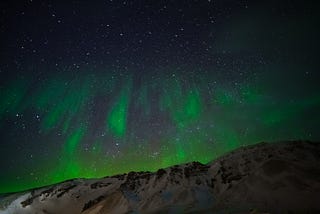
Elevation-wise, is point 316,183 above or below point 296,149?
below

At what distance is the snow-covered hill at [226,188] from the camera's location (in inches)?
2098

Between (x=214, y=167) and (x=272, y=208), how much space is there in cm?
4268

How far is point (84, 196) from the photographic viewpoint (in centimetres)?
10694

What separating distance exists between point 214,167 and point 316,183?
3799 centimetres

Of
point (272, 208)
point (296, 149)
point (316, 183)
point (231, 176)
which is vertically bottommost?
point (272, 208)

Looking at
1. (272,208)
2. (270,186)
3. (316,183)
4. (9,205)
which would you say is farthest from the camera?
(9,205)

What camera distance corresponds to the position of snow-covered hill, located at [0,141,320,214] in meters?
53.3

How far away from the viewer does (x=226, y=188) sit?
69375 millimetres

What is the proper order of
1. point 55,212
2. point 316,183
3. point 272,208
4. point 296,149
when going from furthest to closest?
point 55,212 < point 296,149 < point 316,183 < point 272,208

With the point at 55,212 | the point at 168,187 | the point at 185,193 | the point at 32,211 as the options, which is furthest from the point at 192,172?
the point at 32,211

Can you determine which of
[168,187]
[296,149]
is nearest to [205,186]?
[168,187]

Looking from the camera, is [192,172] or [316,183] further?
[192,172]

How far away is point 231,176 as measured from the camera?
248 feet

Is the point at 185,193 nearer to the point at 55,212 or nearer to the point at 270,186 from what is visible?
the point at 270,186
